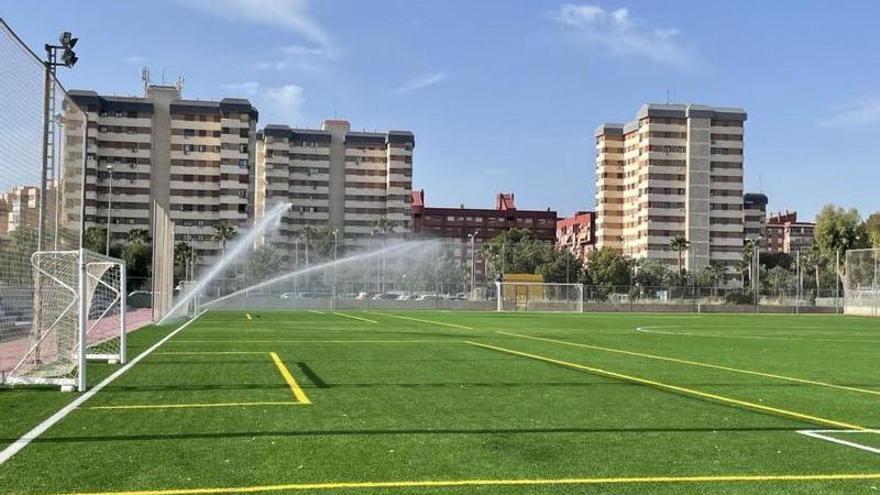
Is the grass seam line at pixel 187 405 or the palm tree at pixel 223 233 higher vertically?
the palm tree at pixel 223 233

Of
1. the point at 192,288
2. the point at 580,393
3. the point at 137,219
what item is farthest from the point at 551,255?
the point at 580,393

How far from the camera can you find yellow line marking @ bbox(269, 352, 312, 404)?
1137cm

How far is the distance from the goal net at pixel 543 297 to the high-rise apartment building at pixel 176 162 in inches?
2842

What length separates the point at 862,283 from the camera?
67.3m

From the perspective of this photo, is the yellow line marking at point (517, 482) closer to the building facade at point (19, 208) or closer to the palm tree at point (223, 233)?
the building facade at point (19, 208)

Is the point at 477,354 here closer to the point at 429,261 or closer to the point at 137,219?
the point at 429,261

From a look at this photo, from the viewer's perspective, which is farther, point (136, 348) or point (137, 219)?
point (137, 219)

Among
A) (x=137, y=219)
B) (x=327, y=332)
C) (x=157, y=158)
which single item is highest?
(x=157, y=158)

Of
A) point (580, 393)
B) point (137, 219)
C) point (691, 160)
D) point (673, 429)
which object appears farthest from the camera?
point (691, 160)

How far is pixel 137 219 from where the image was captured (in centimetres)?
13662

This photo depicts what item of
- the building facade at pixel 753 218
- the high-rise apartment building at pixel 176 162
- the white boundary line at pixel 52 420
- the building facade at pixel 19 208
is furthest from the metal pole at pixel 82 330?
the building facade at pixel 753 218

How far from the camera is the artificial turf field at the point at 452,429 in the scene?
259 inches

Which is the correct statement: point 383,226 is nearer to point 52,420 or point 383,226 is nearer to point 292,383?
point 292,383

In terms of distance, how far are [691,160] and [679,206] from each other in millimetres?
8706
